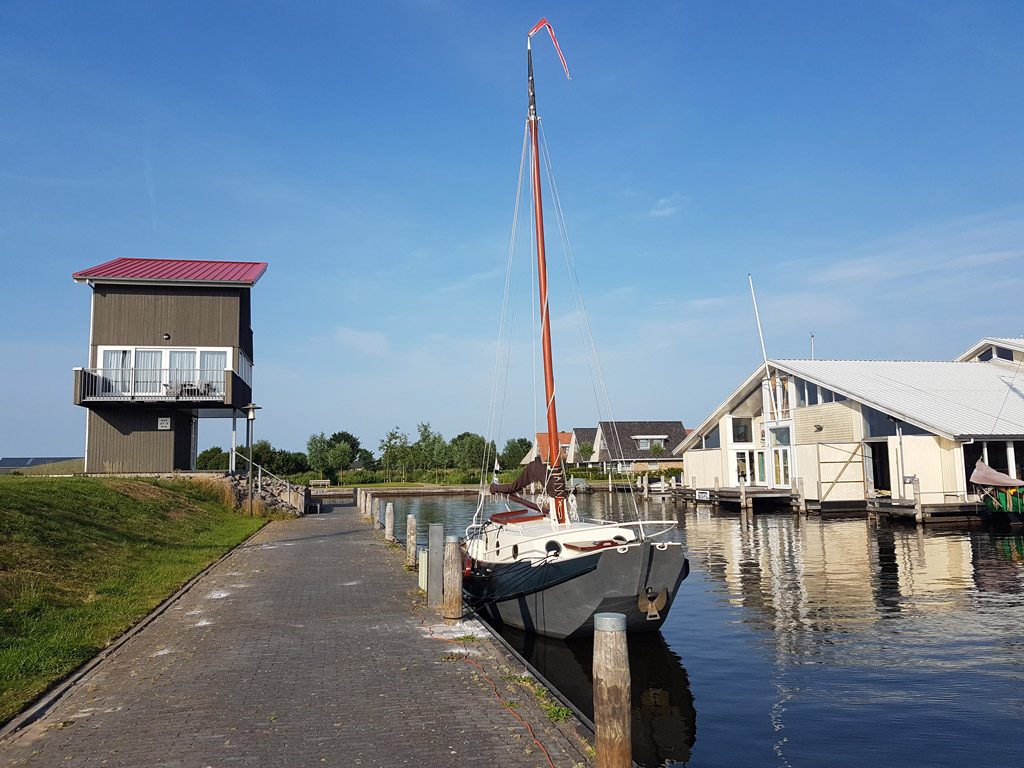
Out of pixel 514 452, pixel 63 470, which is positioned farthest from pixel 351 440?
pixel 63 470

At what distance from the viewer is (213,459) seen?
60.7m

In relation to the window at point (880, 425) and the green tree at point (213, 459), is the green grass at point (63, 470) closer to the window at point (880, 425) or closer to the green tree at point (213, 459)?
the green tree at point (213, 459)

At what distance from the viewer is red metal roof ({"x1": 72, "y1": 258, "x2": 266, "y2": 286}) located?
34406mm

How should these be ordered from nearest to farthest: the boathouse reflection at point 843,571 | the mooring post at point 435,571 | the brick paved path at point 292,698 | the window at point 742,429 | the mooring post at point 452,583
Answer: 1. the brick paved path at point 292,698
2. the mooring post at point 452,583
3. the mooring post at point 435,571
4. the boathouse reflection at point 843,571
5. the window at point 742,429

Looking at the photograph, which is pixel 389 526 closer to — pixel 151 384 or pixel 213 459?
pixel 151 384

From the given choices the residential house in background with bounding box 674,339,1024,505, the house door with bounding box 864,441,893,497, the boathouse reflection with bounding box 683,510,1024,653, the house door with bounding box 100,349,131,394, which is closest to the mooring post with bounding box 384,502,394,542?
the boathouse reflection with bounding box 683,510,1024,653

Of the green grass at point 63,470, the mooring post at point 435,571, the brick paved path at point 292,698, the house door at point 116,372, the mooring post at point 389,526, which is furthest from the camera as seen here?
the green grass at point 63,470

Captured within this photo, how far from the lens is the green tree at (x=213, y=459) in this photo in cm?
5984

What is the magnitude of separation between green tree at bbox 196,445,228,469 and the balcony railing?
88.2ft

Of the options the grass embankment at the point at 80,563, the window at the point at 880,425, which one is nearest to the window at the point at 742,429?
the window at the point at 880,425

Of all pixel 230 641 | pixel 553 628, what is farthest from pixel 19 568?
pixel 553 628

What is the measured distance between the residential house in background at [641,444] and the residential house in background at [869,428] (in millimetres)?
25233

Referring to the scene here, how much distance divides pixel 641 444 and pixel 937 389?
1692 inches

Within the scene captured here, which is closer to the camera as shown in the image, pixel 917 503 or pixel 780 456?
pixel 917 503
